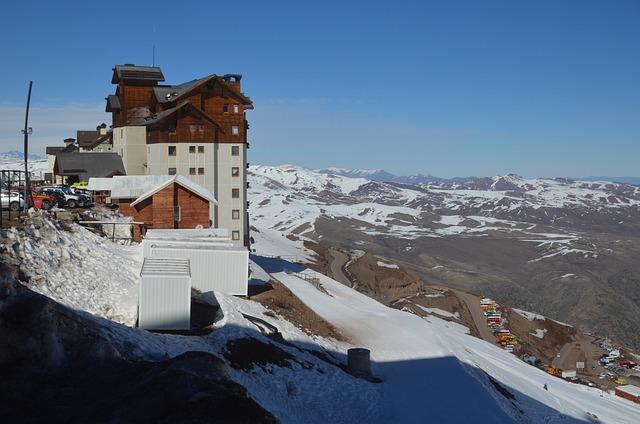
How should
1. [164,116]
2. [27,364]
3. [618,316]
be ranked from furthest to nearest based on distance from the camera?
1. [618,316]
2. [164,116]
3. [27,364]

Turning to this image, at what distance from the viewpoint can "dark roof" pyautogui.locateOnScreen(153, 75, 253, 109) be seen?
52156 millimetres

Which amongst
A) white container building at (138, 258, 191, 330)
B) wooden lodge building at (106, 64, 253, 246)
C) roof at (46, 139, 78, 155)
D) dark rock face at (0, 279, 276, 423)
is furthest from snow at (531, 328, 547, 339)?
dark rock face at (0, 279, 276, 423)

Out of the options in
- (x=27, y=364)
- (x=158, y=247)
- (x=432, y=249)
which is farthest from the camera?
(x=432, y=249)

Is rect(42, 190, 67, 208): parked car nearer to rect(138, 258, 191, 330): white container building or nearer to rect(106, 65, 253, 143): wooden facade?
rect(106, 65, 253, 143): wooden facade

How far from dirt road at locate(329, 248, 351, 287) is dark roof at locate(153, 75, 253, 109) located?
34073 millimetres

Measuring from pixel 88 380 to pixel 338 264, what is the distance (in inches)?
3299

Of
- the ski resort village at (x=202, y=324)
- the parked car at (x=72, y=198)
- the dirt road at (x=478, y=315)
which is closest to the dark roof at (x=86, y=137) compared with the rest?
the ski resort village at (x=202, y=324)

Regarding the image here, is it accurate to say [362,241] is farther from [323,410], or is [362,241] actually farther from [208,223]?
[323,410]

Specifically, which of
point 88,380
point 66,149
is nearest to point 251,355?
point 88,380

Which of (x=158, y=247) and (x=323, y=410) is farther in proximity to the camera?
(x=158, y=247)

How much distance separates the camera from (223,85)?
2095 inches

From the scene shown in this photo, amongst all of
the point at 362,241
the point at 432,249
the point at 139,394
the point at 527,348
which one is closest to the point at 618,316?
the point at 527,348

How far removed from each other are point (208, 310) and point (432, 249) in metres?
164

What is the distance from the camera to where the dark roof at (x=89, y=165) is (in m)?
55.8
